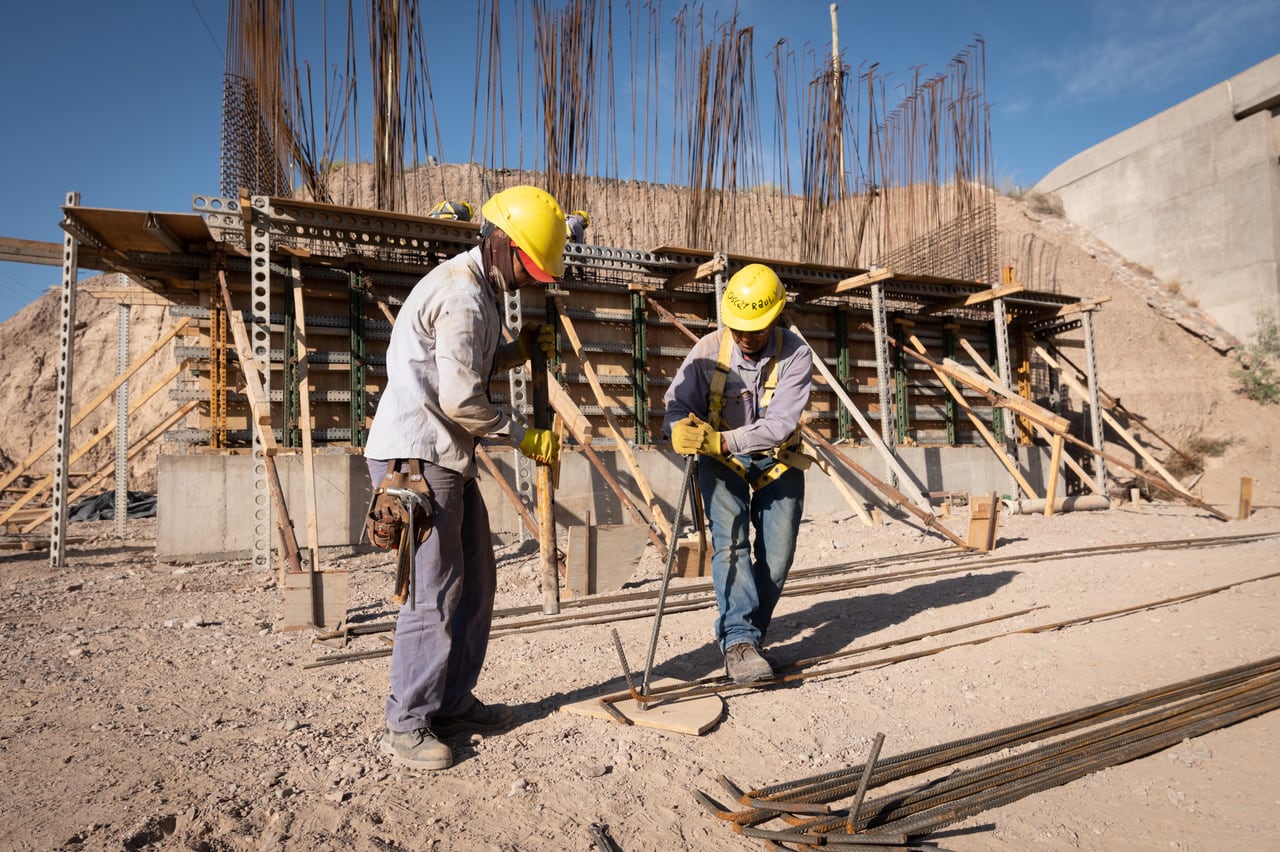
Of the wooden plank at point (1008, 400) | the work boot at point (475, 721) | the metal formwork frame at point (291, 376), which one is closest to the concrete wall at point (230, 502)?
the metal formwork frame at point (291, 376)

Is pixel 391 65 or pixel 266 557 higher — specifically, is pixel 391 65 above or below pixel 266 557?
→ above

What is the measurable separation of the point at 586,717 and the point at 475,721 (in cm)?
44

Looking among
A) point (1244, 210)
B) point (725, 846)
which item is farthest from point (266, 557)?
point (1244, 210)

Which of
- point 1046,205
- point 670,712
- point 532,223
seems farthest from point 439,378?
point 1046,205

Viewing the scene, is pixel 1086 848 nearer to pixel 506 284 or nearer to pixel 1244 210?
pixel 506 284

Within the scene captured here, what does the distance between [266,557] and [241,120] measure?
188 inches

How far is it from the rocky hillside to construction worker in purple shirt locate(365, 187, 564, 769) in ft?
49.9

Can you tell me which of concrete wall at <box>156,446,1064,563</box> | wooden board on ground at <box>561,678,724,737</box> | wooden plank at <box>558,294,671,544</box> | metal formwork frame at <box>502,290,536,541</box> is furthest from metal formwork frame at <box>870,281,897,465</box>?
wooden board on ground at <box>561,678,724,737</box>

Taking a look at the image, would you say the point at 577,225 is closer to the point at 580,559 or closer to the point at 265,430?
the point at 265,430

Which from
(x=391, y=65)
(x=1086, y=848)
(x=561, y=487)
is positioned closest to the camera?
(x=1086, y=848)

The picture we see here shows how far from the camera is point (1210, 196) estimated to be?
17.1 metres

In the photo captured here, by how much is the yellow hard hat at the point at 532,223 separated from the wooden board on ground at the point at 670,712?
1.72 m

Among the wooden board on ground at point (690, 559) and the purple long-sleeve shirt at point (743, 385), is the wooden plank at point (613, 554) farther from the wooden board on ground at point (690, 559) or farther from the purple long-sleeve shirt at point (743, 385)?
the purple long-sleeve shirt at point (743, 385)

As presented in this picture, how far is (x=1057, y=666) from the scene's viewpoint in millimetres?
3500
